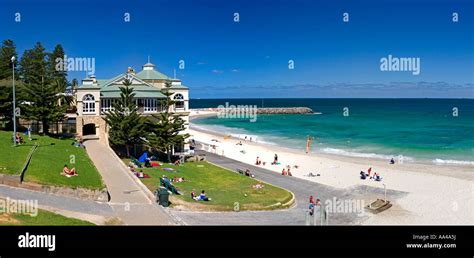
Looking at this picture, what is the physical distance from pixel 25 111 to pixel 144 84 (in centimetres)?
1121

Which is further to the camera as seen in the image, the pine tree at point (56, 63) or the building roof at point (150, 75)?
the pine tree at point (56, 63)

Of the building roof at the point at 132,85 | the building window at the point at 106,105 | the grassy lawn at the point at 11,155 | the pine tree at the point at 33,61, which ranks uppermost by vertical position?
the pine tree at the point at 33,61

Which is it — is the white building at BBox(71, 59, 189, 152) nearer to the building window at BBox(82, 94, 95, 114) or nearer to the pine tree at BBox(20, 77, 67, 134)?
the building window at BBox(82, 94, 95, 114)

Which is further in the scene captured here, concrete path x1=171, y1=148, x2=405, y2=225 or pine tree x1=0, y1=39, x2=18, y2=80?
pine tree x1=0, y1=39, x2=18, y2=80

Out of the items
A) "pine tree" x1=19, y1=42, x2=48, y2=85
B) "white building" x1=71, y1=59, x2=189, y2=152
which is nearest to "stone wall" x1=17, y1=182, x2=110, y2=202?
"white building" x1=71, y1=59, x2=189, y2=152

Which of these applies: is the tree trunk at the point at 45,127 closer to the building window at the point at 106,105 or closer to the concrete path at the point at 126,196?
the building window at the point at 106,105

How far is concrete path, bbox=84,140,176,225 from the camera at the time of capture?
54.2 feet

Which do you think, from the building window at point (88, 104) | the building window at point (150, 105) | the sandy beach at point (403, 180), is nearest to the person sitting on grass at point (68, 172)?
the building window at point (88, 104)

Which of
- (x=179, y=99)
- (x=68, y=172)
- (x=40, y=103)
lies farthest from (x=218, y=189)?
(x=40, y=103)

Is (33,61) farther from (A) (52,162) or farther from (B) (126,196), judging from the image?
(B) (126,196)

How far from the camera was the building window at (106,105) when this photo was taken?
115ft

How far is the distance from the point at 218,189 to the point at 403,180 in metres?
16.9

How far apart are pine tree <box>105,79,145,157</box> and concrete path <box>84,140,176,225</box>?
247 cm

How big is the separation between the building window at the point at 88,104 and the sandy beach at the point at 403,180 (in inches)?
669
